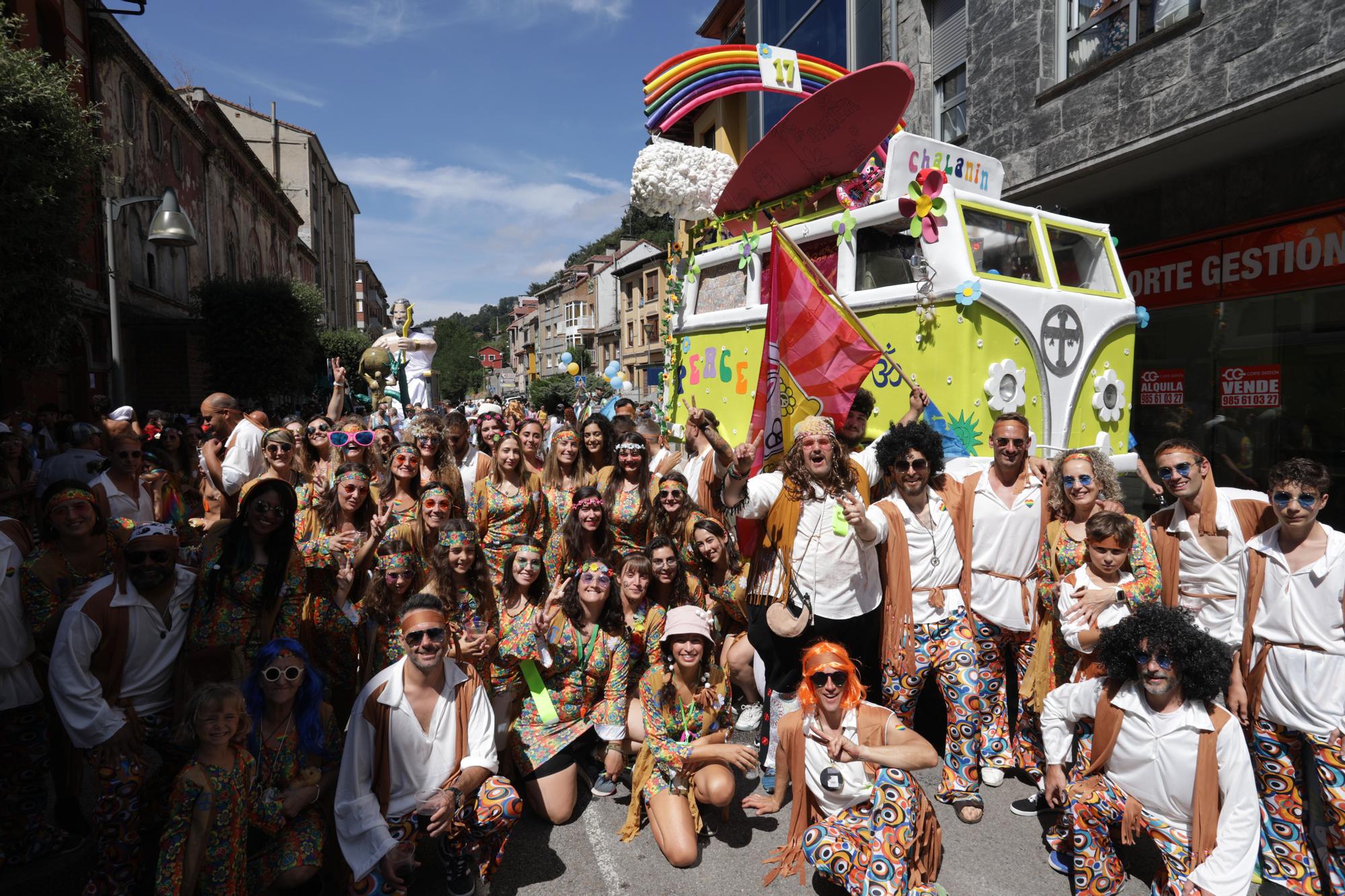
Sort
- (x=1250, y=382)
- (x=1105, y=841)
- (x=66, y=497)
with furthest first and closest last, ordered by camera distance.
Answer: (x=1250, y=382) < (x=66, y=497) < (x=1105, y=841)

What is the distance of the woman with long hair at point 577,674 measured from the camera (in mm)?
3961

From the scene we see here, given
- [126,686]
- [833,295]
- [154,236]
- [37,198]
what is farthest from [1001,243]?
[154,236]

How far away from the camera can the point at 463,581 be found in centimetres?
412

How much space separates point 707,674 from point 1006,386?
283 cm

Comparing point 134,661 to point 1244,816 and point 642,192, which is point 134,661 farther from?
point 642,192

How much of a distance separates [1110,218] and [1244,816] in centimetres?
857

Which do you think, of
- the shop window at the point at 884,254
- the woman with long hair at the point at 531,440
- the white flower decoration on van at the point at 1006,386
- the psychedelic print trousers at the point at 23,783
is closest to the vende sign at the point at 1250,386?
the white flower decoration on van at the point at 1006,386

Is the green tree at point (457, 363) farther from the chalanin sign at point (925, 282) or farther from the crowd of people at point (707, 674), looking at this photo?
the crowd of people at point (707, 674)

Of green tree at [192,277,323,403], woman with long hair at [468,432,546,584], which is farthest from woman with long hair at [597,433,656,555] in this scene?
green tree at [192,277,323,403]

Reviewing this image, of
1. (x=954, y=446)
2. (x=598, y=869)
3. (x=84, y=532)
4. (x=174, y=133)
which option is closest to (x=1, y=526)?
(x=84, y=532)

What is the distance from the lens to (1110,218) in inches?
377

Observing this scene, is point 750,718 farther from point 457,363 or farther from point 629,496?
point 457,363

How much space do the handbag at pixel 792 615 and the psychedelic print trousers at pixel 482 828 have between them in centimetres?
147

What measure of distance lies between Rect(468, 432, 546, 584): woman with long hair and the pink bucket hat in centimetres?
149
